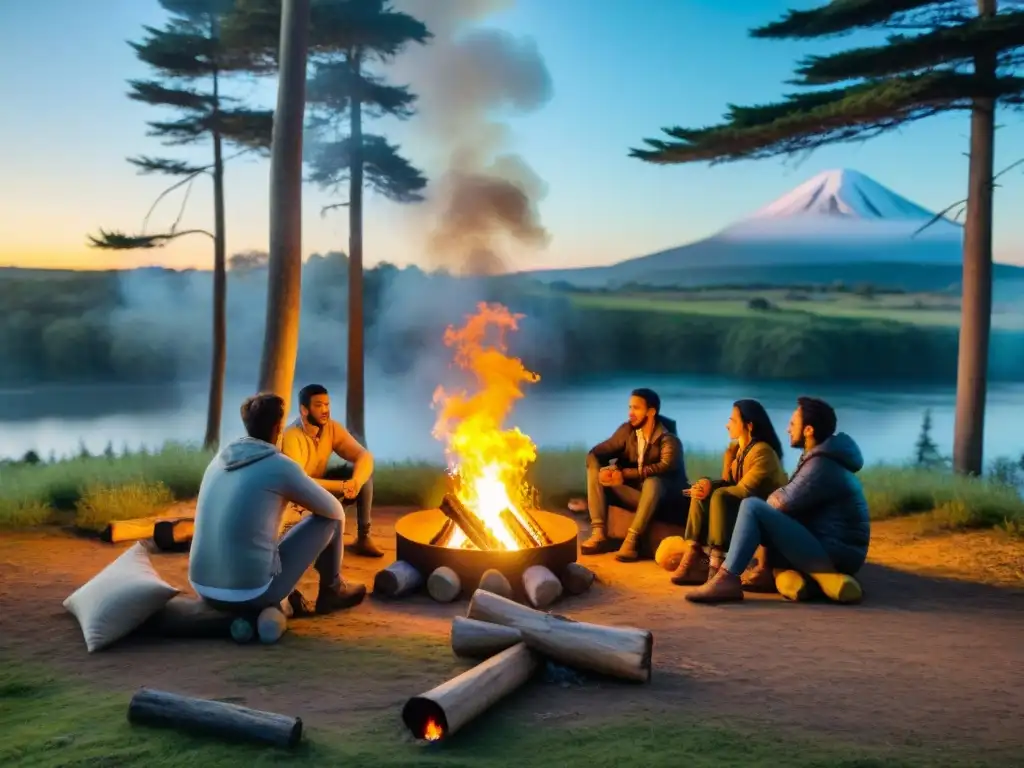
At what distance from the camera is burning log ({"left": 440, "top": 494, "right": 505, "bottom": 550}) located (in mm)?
6480

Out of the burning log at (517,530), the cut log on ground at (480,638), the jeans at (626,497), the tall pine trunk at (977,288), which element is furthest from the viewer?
the tall pine trunk at (977,288)

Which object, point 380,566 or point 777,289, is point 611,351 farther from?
point 380,566

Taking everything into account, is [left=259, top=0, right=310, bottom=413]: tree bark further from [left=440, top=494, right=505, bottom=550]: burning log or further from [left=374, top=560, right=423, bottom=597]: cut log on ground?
[left=374, top=560, right=423, bottom=597]: cut log on ground

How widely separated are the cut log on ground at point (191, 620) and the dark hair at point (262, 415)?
104 cm

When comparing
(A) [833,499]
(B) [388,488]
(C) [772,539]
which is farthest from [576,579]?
(B) [388,488]

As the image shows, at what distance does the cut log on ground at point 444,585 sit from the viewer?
6.05 metres

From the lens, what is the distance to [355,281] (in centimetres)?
1397

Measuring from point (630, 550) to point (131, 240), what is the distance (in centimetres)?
990

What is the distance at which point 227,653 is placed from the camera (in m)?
4.77

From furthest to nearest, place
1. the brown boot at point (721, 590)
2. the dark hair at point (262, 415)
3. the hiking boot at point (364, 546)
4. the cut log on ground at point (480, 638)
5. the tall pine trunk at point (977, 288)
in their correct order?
the tall pine trunk at point (977, 288), the hiking boot at point (364, 546), the brown boot at point (721, 590), the dark hair at point (262, 415), the cut log on ground at point (480, 638)

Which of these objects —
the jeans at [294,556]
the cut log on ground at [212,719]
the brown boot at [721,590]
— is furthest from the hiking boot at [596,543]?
the cut log on ground at [212,719]

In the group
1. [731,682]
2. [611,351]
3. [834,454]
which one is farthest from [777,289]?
[731,682]

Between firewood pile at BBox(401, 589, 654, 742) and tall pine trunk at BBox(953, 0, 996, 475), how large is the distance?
816cm

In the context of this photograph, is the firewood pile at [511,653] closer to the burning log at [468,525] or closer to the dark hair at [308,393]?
the burning log at [468,525]
